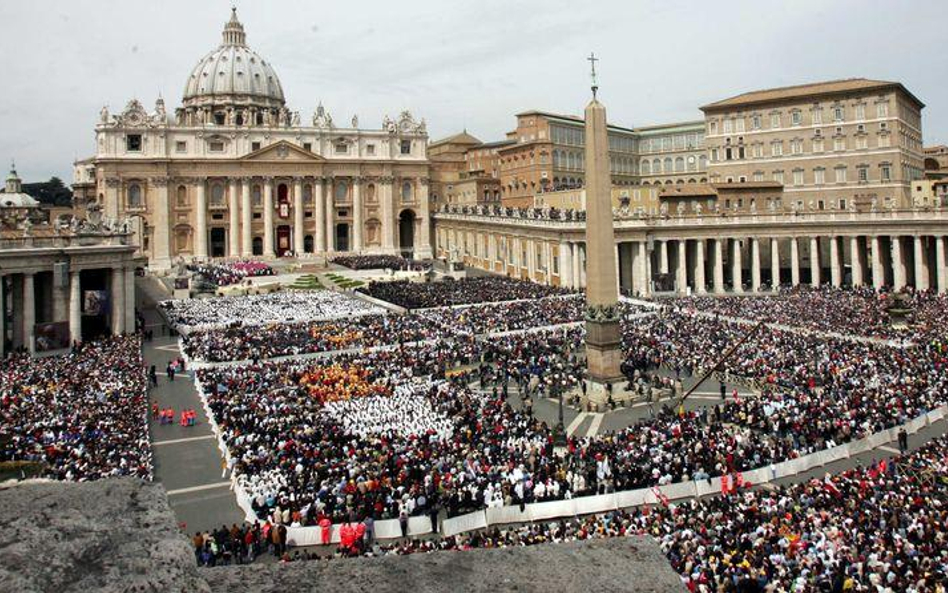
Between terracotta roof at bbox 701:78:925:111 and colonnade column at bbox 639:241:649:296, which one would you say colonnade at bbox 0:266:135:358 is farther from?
terracotta roof at bbox 701:78:925:111

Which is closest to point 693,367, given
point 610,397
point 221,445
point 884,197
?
point 610,397

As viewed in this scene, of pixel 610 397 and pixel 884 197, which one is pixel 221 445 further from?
pixel 884 197

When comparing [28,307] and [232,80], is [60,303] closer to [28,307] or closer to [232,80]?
[28,307]

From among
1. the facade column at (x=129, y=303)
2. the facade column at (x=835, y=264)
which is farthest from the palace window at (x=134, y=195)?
the facade column at (x=835, y=264)

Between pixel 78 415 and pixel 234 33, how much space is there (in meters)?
119

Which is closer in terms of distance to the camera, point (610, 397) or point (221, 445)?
point (221, 445)

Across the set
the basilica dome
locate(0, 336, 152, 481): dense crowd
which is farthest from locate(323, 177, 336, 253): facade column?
locate(0, 336, 152, 481): dense crowd

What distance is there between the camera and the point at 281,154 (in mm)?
94438

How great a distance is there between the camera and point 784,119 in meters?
76.6

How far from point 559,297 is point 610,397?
1039 inches

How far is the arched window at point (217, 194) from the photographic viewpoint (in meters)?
92.8

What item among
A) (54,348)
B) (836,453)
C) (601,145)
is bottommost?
(836,453)

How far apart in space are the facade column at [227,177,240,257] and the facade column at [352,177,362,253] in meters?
14.9

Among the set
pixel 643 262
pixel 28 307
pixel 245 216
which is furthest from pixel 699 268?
pixel 245 216
